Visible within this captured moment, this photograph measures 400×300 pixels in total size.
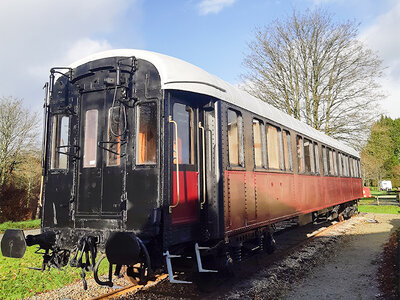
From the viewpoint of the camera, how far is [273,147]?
22.6 ft

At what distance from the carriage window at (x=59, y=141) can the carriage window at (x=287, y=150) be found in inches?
180

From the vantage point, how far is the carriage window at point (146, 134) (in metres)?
4.35

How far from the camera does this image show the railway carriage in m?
4.19

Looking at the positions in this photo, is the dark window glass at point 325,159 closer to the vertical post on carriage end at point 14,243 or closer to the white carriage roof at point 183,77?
the white carriage roof at point 183,77

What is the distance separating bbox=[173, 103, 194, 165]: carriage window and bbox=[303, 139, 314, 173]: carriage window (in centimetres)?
482

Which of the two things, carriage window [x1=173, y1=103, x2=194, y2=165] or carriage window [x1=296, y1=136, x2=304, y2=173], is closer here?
carriage window [x1=173, y1=103, x2=194, y2=165]

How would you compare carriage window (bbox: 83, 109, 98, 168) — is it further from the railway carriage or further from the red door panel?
the red door panel

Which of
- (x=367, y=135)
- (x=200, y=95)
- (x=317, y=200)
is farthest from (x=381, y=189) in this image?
(x=200, y=95)

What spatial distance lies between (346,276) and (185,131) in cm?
418

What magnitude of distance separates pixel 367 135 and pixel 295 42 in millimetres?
7538

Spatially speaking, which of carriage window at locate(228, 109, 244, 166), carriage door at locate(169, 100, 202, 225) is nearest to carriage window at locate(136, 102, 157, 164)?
carriage door at locate(169, 100, 202, 225)

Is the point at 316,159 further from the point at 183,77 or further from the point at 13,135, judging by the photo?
the point at 13,135

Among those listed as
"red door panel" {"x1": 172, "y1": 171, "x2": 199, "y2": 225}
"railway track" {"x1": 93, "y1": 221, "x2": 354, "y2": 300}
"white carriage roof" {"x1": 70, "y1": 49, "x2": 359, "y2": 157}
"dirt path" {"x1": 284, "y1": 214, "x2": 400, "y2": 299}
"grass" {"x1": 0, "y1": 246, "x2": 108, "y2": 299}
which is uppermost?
"white carriage roof" {"x1": 70, "y1": 49, "x2": 359, "y2": 157}

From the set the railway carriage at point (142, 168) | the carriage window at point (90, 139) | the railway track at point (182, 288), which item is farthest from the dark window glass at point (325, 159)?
the carriage window at point (90, 139)
